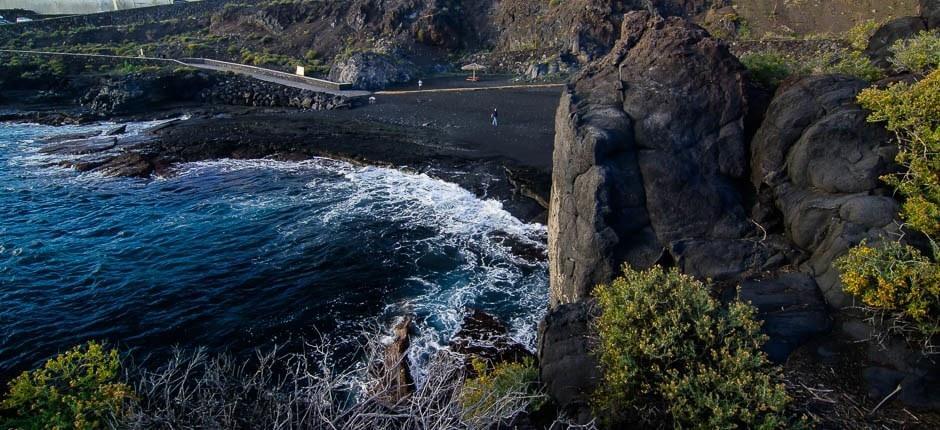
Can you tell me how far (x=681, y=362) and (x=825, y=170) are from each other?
5.82 m

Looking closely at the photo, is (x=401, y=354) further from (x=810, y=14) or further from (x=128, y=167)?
(x=810, y=14)

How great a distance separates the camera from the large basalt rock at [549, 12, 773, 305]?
37.0ft

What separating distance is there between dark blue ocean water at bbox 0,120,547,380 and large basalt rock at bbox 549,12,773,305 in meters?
3.93

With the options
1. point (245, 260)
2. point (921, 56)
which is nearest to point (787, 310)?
point (921, 56)

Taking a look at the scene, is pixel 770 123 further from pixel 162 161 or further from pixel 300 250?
pixel 162 161

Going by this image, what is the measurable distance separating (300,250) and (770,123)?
1556 centimetres

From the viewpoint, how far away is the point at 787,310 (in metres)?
8.47

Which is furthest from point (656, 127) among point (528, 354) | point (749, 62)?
point (528, 354)

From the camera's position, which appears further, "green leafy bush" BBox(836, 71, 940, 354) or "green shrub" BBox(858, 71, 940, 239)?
"green shrub" BBox(858, 71, 940, 239)

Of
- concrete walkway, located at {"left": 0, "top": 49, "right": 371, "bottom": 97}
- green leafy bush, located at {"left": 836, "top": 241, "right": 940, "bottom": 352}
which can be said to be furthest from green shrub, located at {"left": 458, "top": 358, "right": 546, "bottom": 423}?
concrete walkway, located at {"left": 0, "top": 49, "right": 371, "bottom": 97}

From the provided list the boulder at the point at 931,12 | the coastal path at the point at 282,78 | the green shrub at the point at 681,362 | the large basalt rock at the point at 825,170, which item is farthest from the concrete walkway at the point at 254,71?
the green shrub at the point at 681,362

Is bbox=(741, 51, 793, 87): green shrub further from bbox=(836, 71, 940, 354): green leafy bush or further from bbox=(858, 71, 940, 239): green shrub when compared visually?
bbox=(836, 71, 940, 354): green leafy bush

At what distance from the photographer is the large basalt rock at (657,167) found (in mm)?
11279

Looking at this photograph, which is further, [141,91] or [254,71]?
[254,71]
